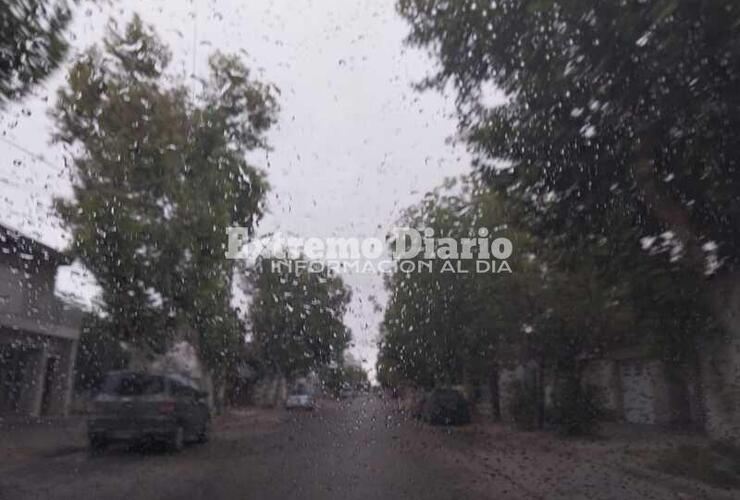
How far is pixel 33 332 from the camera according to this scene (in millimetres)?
16875

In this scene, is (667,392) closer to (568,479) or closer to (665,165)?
(568,479)

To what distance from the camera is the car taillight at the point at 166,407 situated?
37.3 feet

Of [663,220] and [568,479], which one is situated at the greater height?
[663,220]

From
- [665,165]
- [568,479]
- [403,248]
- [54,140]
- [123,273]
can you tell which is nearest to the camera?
[665,165]

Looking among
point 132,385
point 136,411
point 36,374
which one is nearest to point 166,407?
point 136,411

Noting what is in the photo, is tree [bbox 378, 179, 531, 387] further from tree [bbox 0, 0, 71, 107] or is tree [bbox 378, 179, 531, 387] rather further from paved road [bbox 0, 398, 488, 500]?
tree [bbox 0, 0, 71, 107]

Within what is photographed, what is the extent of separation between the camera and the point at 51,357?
18484mm

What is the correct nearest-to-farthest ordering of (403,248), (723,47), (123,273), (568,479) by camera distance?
(723,47), (568,479), (123,273), (403,248)

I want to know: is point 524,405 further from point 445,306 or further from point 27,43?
point 27,43

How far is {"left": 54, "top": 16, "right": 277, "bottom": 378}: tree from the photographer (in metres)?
11.1

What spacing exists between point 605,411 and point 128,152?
12.0 meters

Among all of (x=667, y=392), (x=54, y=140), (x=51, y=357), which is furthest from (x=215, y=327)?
(x=667, y=392)

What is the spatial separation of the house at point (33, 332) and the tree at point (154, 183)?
1.41m

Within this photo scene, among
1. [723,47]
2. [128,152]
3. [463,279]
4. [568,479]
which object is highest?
[128,152]
